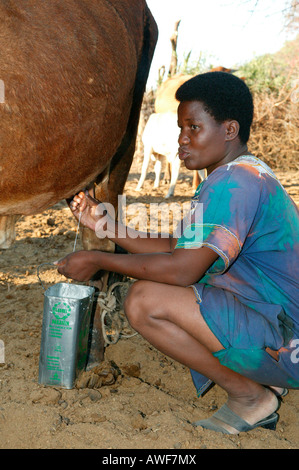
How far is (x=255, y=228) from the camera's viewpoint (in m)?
1.83

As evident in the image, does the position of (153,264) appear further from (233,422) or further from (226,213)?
(233,422)

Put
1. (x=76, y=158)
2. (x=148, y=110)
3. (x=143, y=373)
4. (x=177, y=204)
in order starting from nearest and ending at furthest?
(x=76, y=158)
(x=143, y=373)
(x=177, y=204)
(x=148, y=110)

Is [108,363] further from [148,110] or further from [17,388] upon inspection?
[148,110]

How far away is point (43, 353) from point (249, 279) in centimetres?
102

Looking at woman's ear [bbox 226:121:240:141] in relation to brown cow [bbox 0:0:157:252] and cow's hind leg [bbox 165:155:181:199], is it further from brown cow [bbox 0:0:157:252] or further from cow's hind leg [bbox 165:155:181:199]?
cow's hind leg [bbox 165:155:181:199]

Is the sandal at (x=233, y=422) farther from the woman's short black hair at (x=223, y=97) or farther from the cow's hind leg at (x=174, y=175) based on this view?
the cow's hind leg at (x=174, y=175)

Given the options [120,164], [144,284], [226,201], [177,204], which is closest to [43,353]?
[144,284]

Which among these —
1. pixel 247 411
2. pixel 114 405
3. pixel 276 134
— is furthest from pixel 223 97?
pixel 276 134

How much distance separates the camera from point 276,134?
9.08 metres

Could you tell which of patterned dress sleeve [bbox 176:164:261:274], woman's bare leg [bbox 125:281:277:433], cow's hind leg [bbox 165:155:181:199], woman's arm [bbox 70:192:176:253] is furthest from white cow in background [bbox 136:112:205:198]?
patterned dress sleeve [bbox 176:164:261:274]

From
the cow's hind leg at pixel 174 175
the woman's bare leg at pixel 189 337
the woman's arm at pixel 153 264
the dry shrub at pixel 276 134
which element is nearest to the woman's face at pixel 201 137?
the woman's arm at pixel 153 264

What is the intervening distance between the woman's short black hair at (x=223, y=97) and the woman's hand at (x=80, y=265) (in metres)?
0.79

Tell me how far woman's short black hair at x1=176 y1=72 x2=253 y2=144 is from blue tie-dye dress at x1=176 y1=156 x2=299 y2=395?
0.19 m

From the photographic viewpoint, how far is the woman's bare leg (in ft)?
6.19
